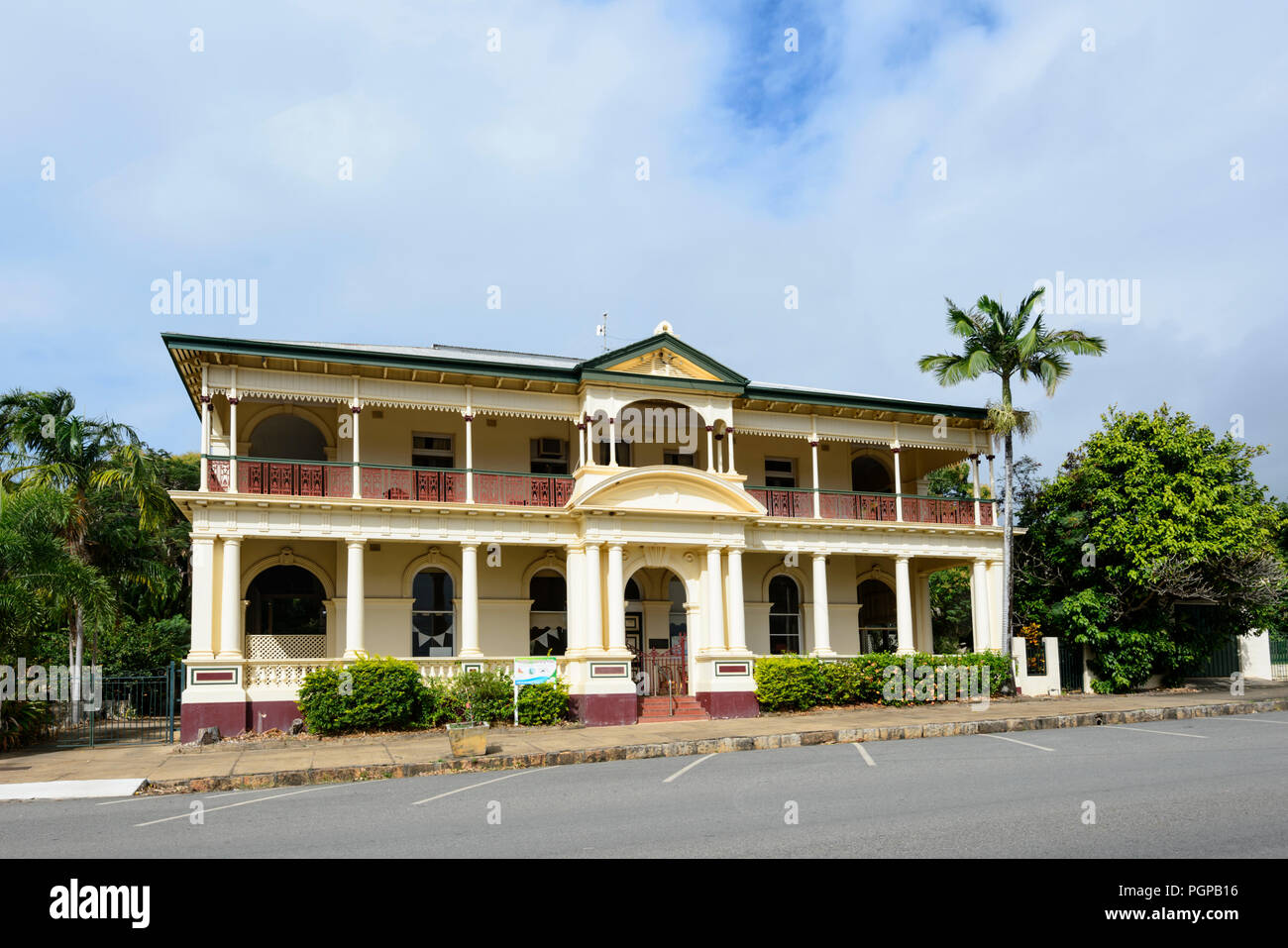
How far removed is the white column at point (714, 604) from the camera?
2311 cm

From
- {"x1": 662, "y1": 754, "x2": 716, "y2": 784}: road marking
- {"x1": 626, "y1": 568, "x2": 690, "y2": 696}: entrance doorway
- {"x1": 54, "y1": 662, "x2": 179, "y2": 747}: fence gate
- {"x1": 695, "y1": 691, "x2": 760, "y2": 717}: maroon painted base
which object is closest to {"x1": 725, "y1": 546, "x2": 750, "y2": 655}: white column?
{"x1": 695, "y1": 691, "x2": 760, "y2": 717}: maroon painted base

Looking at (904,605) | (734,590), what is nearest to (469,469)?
(734,590)

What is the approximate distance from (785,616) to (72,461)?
693 inches

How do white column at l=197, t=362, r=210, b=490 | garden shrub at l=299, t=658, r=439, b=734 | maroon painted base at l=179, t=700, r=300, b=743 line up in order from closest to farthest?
1. maroon painted base at l=179, t=700, r=300, b=743
2. garden shrub at l=299, t=658, r=439, b=734
3. white column at l=197, t=362, r=210, b=490

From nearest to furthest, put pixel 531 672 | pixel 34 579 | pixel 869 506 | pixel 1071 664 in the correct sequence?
pixel 34 579 → pixel 531 672 → pixel 869 506 → pixel 1071 664

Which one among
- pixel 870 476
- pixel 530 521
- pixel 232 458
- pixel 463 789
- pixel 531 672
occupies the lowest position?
pixel 463 789

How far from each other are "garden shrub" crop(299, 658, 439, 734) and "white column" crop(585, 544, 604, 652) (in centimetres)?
367

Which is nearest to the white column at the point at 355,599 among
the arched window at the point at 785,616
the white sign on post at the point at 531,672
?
the white sign on post at the point at 531,672

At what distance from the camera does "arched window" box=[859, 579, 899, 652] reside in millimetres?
28531

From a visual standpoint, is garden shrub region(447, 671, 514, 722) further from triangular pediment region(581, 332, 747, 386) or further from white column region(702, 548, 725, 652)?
triangular pediment region(581, 332, 747, 386)

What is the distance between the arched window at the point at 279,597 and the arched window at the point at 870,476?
1450 centimetres

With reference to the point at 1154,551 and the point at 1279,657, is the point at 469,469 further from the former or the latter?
the point at 1279,657

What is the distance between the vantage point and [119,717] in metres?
23.8
